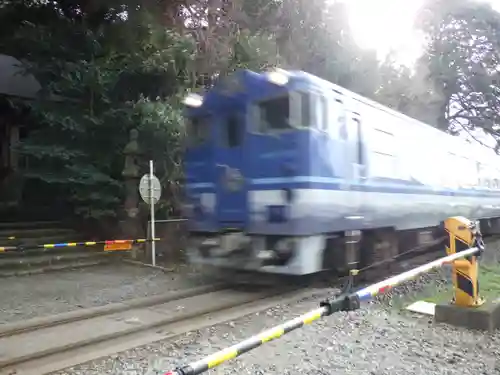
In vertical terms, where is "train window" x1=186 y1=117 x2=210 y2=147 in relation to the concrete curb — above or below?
above

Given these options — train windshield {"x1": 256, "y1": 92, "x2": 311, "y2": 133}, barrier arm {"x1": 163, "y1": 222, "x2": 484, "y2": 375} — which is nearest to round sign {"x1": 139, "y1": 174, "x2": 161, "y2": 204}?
train windshield {"x1": 256, "y1": 92, "x2": 311, "y2": 133}

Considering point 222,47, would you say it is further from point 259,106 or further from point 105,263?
point 105,263

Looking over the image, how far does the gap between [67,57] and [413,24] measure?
1629cm

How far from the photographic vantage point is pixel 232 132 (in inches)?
328

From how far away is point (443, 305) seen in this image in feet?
18.9

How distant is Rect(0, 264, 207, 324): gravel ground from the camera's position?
7164 mm

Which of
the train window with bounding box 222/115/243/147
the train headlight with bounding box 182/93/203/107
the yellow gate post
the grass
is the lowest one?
the grass

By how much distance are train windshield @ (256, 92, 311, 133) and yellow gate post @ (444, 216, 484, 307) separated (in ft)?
8.19

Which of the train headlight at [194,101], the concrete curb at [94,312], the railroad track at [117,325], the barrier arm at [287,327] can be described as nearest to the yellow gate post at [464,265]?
the barrier arm at [287,327]

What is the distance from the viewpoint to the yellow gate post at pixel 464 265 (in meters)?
5.60

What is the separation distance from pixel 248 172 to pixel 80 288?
337 centimetres

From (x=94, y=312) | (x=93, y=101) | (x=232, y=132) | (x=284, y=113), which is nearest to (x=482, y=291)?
(x=284, y=113)

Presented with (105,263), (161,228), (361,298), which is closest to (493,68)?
(161,228)

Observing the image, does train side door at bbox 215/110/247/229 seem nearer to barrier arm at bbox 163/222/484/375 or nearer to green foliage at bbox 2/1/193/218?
green foliage at bbox 2/1/193/218
